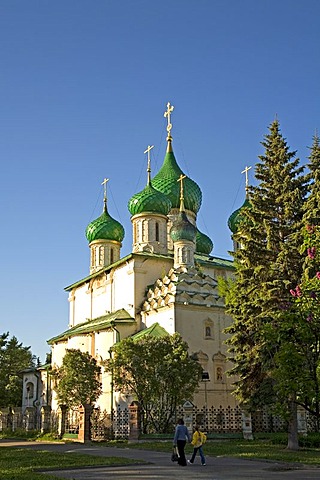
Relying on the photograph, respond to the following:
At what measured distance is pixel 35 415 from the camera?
35.0 metres

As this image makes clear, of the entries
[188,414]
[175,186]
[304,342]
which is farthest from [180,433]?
[175,186]

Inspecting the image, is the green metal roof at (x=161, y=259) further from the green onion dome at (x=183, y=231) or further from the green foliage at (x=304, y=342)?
the green foliage at (x=304, y=342)

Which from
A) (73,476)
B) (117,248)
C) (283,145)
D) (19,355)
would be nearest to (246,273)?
(283,145)

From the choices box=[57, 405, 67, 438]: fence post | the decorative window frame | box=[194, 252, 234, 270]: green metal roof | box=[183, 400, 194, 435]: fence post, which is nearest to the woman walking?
box=[183, 400, 194, 435]: fence post

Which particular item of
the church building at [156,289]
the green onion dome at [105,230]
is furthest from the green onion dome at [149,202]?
the green onion dome at [105,230]

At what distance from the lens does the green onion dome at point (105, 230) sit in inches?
1553

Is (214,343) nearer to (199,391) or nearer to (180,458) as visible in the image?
(199,391)

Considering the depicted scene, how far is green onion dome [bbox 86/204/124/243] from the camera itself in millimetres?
39438

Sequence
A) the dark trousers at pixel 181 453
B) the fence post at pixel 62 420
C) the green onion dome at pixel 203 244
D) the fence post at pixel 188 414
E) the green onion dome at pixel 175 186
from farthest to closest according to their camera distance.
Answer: the green onion dome at pixel 203 244 → the green onion dome at pixel 175 186 → the fence post at pixel 62 420 → the fence post at pixel 188 414 → the dark trousers at pixel 181 453

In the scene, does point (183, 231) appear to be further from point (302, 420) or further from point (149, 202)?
point (302, 420)

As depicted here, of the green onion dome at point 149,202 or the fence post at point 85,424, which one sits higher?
the green onion dome at point 149,202

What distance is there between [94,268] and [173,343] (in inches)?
577

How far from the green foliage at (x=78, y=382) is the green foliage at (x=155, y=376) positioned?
10.4 ft

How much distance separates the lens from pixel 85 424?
2483 cm
